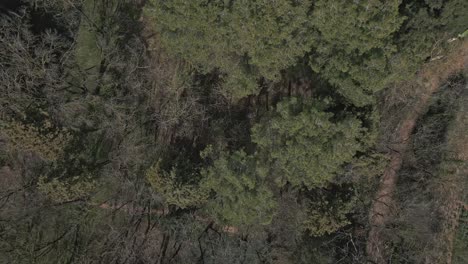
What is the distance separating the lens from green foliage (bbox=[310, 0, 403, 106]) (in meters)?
19.0

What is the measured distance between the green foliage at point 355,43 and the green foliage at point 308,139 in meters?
1.78

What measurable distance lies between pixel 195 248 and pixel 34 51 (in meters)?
14.7

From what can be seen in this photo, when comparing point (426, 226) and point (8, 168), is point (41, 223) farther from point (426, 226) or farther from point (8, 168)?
point (426, 226)

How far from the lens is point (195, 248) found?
2505cm

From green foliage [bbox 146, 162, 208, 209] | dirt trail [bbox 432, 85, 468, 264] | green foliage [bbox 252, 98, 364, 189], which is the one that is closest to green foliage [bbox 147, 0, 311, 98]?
green foliage [bbox 252, 98, 364, 189]

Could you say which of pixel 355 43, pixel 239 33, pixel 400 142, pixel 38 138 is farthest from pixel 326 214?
pixel 38 138

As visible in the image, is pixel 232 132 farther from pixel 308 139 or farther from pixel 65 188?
pixel 65 188

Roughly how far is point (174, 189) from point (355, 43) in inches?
474

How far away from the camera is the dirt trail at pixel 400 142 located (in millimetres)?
25609

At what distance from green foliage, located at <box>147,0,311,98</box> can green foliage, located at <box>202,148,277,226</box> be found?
4.01 meters

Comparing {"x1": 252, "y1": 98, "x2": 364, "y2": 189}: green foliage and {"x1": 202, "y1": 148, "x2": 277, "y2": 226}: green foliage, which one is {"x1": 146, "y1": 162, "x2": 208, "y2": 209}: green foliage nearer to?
{"x1": 202, "y1": 148, "x2": 277, "y2": 226}: green foliage

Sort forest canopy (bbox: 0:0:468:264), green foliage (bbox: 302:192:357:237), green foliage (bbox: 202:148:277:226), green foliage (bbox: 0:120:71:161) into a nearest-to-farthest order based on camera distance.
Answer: forest canopy (bbox: 0:0:468:264) → green foliage (bbox: 202:148:277:226) → green foliage (bbox: 0:120:71:161) → green foliage (bbox: 302:192:357:237)

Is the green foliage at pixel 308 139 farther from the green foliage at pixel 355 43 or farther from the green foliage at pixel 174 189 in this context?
the green foliage at pixel 174 189

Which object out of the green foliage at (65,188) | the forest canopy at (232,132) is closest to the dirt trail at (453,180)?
the forest canopy at (232,132)
